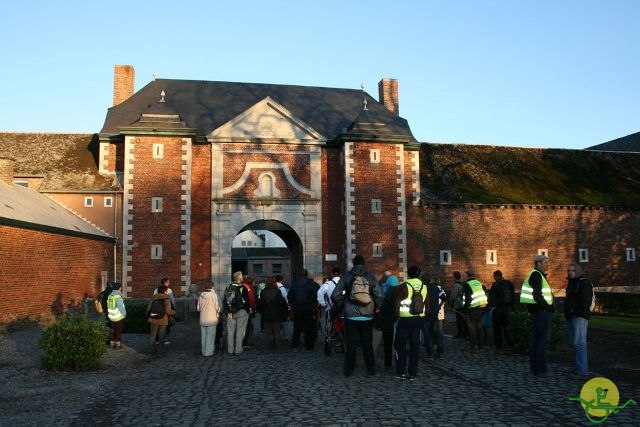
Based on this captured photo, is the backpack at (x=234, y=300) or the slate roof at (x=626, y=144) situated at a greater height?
the slate roof at (x=626, y=144)

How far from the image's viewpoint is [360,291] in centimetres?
929

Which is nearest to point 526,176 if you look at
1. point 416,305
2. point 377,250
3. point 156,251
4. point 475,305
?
point 377,250

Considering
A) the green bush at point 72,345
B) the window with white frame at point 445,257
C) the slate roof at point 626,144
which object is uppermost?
the slate roof at point 626,144

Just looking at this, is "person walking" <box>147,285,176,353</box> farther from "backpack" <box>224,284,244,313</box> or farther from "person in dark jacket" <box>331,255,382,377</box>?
"person in dark jacket" <box>331,255,382,377</box>

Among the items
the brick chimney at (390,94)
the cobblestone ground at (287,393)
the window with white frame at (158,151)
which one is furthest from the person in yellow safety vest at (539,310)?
the brick chimney at (390,94)

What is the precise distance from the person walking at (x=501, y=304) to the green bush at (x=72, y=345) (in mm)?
7973

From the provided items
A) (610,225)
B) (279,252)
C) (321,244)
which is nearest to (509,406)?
(321,244)

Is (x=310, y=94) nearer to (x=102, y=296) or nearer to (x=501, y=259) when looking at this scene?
(x=501, y=259)

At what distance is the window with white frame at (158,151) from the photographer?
27.2 meters

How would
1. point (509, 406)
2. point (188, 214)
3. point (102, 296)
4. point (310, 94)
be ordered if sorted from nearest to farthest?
point (509, 406), point (102, 296), point (188, 214), point (310, 94)

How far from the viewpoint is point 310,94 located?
33.5 meters

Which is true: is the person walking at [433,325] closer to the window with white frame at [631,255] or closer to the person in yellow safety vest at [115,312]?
the person in yellow safety vest at [115,312]

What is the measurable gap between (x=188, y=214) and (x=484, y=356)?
18.4m

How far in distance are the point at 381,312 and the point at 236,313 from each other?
372 cm
